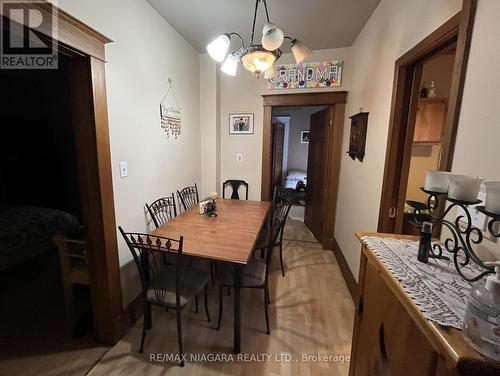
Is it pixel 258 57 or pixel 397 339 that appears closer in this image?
pixel 397 339

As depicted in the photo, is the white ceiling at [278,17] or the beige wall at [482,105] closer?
the beige wall at [482,105]

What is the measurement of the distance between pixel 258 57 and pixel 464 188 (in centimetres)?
145

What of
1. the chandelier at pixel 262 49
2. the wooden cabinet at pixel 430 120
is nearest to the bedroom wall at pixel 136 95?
the chandelier at pixel 262 49

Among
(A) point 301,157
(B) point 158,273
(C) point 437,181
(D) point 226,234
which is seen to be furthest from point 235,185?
(A) point 301,157

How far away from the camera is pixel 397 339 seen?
0.76 m

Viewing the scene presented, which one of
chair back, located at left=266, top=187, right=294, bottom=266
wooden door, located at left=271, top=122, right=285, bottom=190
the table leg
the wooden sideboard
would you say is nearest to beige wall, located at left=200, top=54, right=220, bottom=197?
chair back, located at left=266, top=187, right=294, bottom=266

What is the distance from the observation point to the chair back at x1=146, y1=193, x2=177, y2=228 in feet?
7.18

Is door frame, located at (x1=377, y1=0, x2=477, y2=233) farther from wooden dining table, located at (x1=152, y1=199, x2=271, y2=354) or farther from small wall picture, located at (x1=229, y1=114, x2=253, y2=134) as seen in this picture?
small wall picture, located at (x1=229, y1=114, x2=253, y2=134)

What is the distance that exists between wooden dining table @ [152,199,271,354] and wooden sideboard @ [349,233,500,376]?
2.39 feet

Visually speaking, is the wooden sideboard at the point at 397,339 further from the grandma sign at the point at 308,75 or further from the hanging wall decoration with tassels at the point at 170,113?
the grandma sign at the point at 308,75

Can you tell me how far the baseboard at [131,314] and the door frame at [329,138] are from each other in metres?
2.03

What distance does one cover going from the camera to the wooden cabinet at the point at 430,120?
2.24m

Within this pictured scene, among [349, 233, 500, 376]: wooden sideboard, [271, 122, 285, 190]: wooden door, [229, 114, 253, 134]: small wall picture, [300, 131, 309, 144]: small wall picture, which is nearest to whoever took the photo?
[349, 233, 500, 376]: wooden sideboard

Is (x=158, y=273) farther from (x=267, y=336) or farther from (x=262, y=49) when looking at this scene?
(x=262, y=49)
